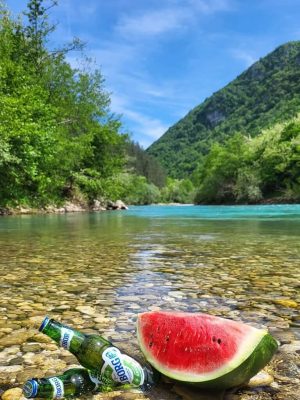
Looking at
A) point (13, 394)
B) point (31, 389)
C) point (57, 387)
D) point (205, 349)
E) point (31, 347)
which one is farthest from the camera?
point (31, 347)

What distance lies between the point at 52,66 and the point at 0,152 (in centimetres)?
2274

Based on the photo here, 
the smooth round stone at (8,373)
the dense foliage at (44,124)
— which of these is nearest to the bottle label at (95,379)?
the smooth round stone at (8,373)

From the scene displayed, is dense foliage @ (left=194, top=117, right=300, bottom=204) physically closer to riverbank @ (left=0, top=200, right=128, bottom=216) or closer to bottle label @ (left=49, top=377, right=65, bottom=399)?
riverbank @ (left=0, top=200, right=128, bottom=216)

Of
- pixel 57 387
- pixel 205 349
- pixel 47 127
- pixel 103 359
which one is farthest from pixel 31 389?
pixel 47 127

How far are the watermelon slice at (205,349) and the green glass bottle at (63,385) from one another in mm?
419

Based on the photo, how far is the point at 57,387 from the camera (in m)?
2.33

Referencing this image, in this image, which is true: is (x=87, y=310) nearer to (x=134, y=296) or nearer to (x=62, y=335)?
(x=134, y=296)

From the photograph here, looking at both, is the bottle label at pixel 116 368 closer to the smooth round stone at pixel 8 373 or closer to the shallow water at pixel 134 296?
the shallow water at pixel 134 296

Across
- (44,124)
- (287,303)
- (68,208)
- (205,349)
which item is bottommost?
(287,303)

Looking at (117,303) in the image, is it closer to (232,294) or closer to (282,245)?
(232,294)

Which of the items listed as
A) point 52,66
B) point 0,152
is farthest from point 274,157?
point 0,152

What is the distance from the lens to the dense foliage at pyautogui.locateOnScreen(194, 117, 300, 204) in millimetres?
81688

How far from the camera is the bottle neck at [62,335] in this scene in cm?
244

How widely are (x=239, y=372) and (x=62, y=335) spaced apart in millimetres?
1092
